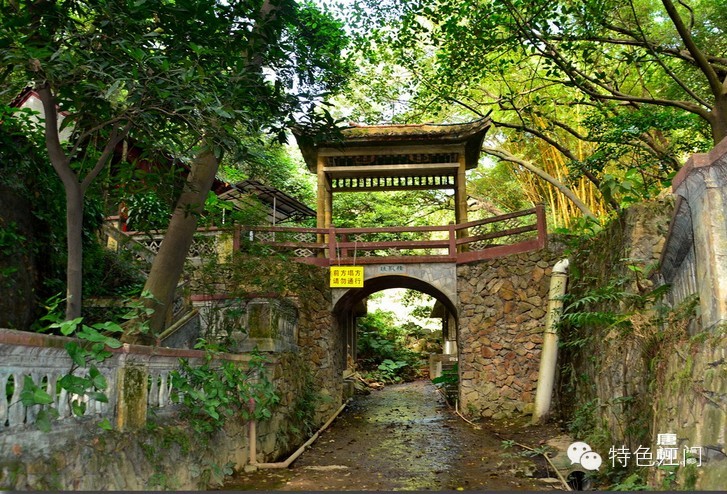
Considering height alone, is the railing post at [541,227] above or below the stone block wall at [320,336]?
above

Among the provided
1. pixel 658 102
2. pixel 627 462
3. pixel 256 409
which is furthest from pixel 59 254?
pixel 658 102

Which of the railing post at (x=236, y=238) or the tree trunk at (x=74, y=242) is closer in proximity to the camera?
the tree trunk at (x=74, y=242)

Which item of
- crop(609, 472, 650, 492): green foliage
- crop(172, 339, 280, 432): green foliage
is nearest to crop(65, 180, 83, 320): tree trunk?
crop(172, 339, 280, 432): green foliage

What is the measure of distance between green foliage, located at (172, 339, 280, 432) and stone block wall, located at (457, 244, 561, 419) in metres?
5.16

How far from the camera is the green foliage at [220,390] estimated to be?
5242 millimetres

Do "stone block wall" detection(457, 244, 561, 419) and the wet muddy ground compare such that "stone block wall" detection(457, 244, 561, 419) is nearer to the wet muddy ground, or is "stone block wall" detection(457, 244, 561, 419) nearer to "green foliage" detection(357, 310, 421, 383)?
the wet muddy ground

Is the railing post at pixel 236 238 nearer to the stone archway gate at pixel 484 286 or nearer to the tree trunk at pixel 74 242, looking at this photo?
the stone archway gate at pixel 484 286

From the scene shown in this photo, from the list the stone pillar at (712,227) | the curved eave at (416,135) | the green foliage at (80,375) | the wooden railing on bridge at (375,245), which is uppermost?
the curved eave at (416,135)

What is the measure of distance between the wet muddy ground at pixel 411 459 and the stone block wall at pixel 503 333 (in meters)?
0.71

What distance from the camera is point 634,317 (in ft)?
17.4

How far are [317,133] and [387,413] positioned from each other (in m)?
7.87

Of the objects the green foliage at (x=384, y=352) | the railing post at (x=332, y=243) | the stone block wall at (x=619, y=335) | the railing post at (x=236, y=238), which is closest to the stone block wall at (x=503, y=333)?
the stone block wall at (x=619, y=335)

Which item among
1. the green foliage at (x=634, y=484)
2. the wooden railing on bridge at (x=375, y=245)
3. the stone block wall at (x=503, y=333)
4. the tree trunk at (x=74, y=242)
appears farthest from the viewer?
the wooden railing on bridge at (x=375, y=245)

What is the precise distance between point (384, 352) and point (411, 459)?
15.1 meters
